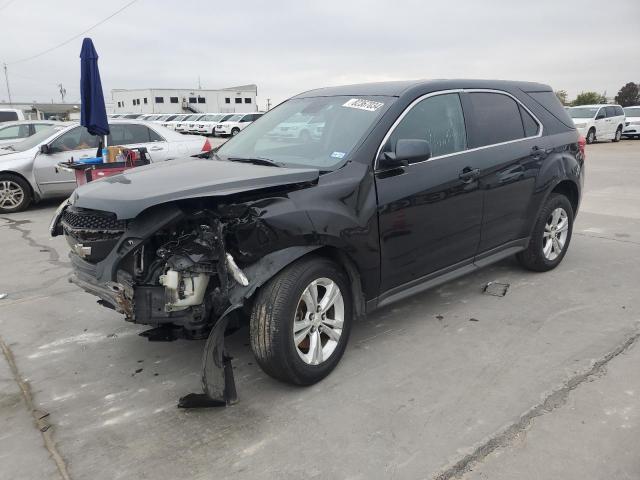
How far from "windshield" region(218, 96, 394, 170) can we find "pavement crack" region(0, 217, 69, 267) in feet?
9.51

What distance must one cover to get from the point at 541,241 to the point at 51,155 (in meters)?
7.93

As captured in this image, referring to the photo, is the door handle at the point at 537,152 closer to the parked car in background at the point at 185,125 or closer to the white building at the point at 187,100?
the parked car in background at the point at 185,125

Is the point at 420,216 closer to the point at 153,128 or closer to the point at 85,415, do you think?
the point at 85,415

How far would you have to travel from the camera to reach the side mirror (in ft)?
10.8

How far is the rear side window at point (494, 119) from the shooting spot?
4.18m

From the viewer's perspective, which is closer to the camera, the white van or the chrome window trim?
the chrome window trim

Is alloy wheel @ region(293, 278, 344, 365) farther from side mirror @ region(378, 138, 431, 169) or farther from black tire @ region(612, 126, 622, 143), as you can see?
black tire @ region(612, 126, 622, 143)

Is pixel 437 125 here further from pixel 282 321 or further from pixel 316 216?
pixel 282 321

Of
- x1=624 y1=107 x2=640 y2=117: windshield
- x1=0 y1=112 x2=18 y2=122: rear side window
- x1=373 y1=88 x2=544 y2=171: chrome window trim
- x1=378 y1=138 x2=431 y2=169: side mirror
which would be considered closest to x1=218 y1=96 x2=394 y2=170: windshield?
x1=373 y1=88 x2=544 y2=171: chrome window trim

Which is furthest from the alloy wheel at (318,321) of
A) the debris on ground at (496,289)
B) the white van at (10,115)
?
the white van at (10,115)

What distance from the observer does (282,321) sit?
2.84 meters

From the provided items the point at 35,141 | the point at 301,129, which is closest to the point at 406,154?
the point at 301,129

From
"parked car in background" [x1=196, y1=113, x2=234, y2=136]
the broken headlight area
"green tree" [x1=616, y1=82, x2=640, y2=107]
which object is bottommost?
the broken headlight area

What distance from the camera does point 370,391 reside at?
10.1 ft
